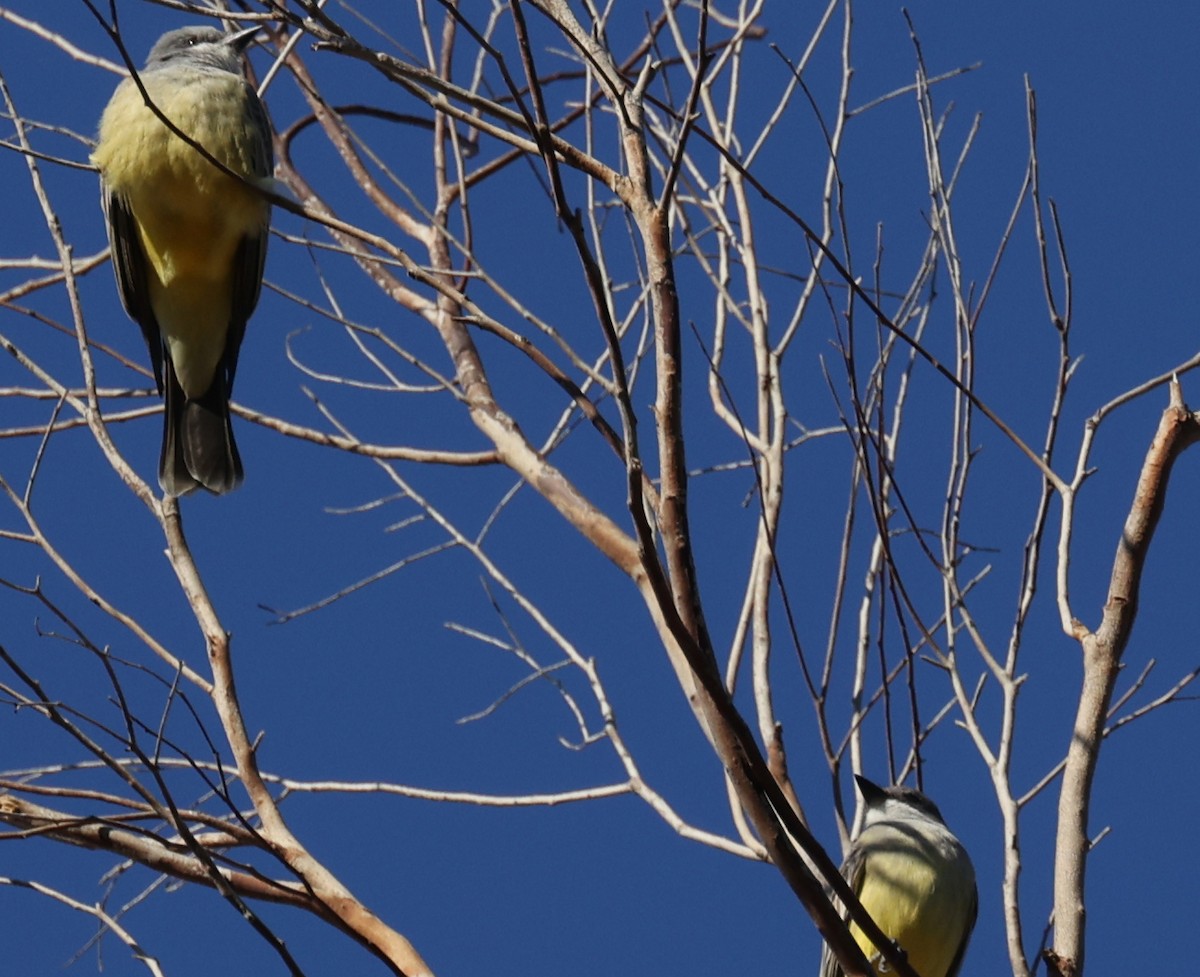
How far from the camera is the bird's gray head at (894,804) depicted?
4742 millimetres

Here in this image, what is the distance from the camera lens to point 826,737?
3.47 meters

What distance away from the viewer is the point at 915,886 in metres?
4.80

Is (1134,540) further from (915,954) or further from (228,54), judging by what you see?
(228,54)

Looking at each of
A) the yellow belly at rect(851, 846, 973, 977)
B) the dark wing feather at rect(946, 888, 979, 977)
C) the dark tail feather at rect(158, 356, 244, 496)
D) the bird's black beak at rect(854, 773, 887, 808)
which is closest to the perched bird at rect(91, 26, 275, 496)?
the dark tail feather at rect(158, 356, 244, 496)

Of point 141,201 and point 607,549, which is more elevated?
point 141,201

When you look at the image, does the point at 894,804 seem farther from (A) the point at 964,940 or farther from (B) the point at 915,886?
(A) the point at 964,940

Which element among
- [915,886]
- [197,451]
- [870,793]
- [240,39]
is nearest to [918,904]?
[915,886]

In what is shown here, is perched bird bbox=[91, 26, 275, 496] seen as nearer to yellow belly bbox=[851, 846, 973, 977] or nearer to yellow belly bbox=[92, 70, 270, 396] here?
yellow belly bbox=[92, 70, 270, 396]

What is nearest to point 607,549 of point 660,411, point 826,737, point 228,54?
point 826,737

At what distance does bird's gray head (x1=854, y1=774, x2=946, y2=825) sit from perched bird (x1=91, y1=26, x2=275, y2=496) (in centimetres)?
233

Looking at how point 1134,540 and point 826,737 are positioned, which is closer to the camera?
point 1134,540

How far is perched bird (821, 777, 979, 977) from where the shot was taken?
475 cm

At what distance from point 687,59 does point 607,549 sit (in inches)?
53.6

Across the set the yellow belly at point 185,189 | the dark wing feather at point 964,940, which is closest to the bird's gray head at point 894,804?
the dark wing feather at point 964,940
